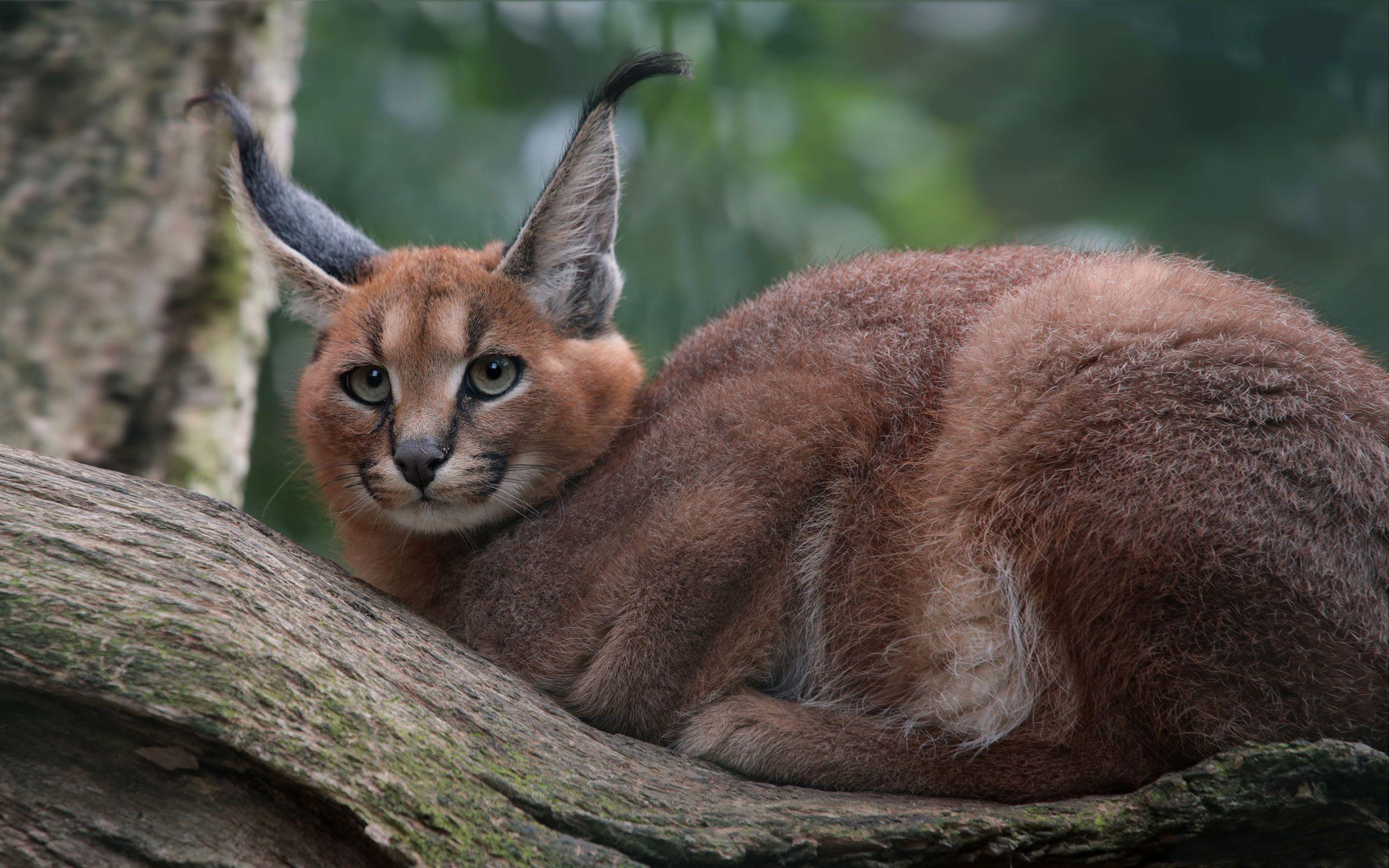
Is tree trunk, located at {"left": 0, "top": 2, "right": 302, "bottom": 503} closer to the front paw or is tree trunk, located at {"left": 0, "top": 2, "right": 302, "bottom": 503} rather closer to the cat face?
the cat face

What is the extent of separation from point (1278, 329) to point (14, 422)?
20.2 feet

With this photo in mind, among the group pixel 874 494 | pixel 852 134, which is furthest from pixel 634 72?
pixel 852 134

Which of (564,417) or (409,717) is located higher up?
(564,417)

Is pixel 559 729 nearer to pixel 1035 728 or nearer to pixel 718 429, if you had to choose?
pixel 718 429

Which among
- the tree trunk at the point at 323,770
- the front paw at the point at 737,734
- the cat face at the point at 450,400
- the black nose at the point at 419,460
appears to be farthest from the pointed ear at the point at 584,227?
the front paw at the point at 737,734

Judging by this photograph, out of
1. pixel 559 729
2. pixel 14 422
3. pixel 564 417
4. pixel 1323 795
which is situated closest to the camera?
pixel 1323 795

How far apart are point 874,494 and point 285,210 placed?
3196 mm

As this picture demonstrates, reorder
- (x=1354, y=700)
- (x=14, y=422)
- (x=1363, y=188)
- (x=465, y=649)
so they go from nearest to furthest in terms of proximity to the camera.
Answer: (x=1354, y=700)
(x=465, y=649)
(x=14, y=422)
(x=1363, y=188)

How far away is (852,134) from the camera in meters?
9.27

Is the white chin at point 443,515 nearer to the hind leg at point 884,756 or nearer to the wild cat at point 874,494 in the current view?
the wild cat at point 874,494

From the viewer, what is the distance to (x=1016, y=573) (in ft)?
13.4

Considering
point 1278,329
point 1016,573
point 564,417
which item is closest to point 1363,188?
point 1278,329

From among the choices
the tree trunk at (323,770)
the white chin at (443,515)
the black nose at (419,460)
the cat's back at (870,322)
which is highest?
the cat's back at (870,322)

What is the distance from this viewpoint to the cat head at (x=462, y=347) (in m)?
4.71
